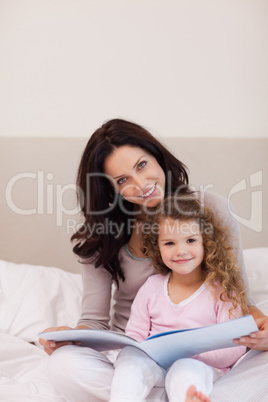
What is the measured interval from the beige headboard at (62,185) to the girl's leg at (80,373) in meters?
1.11

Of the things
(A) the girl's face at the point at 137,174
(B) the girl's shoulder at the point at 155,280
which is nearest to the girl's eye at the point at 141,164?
(A) the girl's face at the point at 137,174

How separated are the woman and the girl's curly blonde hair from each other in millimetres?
48

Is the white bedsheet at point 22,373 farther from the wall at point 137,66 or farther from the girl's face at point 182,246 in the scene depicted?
the wall at point 137,66

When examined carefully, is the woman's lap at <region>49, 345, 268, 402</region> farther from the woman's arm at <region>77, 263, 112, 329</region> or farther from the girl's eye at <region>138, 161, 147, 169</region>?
the girl's eye at <region>138, 161, 147, 169</region>

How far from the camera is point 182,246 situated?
1.32 meters

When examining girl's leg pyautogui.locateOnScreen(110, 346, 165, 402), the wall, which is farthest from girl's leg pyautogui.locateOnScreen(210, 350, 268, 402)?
the wall

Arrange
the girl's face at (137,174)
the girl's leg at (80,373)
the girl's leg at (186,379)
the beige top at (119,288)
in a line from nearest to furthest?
the girl's leg at (186,379) → the girl's leg at (80,373) → the girl's face at (137,174) → the beige top at (119,288)

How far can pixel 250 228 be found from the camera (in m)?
2.23

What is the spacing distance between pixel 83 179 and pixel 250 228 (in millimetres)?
989

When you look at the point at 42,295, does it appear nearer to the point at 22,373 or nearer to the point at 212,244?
the point at 22,373

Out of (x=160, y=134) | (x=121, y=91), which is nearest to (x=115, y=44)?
(x=121, y=91)

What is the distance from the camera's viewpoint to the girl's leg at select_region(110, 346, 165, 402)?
104 cm

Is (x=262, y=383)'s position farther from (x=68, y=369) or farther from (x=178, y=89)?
(x=178, y=89)

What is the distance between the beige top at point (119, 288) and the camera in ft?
4.96
